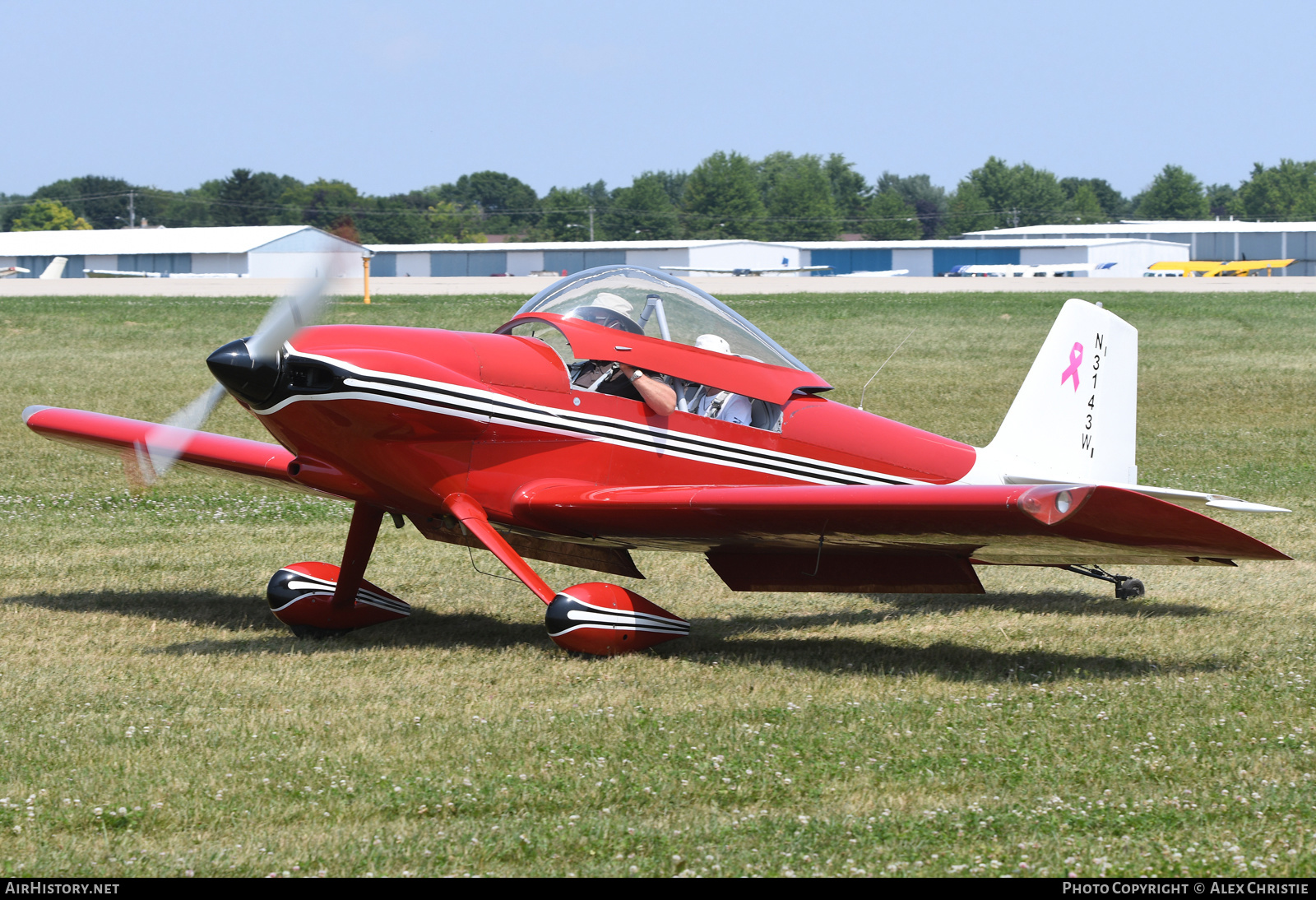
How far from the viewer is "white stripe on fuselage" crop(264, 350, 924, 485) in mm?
7320

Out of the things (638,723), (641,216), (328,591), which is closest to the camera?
(638,723)

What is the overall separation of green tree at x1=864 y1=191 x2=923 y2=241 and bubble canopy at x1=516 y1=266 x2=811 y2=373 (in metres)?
138

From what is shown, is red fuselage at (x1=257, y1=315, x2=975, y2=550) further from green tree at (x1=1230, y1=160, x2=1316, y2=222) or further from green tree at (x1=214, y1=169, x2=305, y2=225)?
green tree at (x1=1230, y1=160, x2=1316, y2=222)

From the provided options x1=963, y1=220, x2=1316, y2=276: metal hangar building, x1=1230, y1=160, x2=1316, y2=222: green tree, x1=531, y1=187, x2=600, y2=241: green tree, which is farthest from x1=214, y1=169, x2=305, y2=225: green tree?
x1=1230, y1=160, x2=1316, y2=222: green tree

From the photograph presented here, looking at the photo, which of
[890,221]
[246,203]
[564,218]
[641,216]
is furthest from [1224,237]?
[246,203]

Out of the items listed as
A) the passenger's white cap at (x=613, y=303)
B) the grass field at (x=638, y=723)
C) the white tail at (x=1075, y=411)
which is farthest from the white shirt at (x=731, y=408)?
the white tail at (x=1075, y=411)

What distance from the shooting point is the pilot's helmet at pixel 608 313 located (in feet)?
26.6

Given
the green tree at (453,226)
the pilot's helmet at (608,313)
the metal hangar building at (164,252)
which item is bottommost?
the pilot's helmet at (608,313)

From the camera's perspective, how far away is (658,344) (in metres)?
8.08

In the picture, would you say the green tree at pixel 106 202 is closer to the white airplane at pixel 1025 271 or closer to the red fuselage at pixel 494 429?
the white airplane at pixel 1025 271

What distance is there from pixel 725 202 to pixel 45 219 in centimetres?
7121

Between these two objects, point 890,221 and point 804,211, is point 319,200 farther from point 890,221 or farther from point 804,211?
point 890,221

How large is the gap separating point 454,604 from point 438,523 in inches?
64.3
